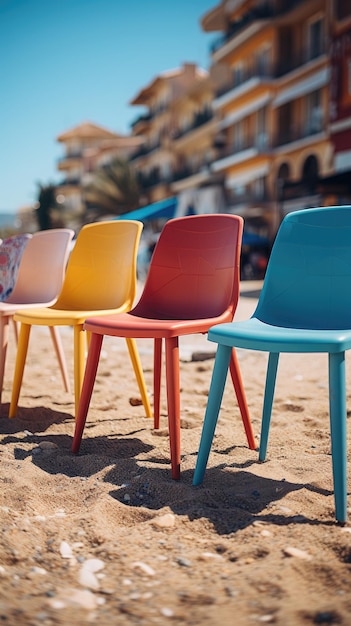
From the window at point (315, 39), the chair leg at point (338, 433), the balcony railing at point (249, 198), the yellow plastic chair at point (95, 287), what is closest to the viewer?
the chair leg at point (338, 433)

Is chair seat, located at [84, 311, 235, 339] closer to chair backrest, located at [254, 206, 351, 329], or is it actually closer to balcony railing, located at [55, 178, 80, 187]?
chair backrest, located at [254, 206, 351, 329]

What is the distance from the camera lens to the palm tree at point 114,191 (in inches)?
1479

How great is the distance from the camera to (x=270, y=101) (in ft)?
80.8

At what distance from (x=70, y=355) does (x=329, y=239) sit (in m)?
3.14

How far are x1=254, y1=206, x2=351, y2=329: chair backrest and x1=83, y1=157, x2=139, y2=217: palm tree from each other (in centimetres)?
3552

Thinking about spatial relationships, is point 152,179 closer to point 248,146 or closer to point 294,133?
point 248,146

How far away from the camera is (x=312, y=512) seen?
6.86 ft

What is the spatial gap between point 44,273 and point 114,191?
34.4 metres

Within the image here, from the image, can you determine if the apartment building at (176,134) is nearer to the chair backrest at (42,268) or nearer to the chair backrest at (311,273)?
the chair backrest at (42,268)

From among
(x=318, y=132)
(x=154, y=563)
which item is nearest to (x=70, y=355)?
(x=154, y=563)

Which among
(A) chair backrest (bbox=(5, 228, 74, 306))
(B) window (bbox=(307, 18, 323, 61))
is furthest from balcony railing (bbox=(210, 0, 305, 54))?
(A) chair backrest (bbox=(5, 228, 74, 306))

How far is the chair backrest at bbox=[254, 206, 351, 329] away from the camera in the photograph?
254 cm

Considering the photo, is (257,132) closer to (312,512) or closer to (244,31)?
(244,31)

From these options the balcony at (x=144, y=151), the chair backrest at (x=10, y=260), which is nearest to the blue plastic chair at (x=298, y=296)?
the chair backrest at (x=10, y=260)
